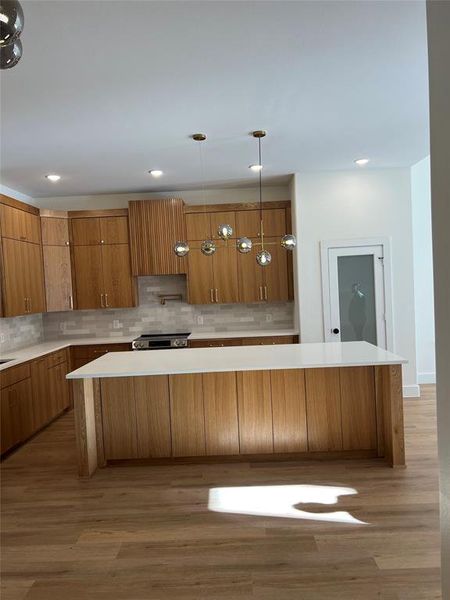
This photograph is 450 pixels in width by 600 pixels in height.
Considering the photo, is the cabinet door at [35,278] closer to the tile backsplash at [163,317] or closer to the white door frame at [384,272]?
the tile backsplash at [163,317]

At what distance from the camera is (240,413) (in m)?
3.77

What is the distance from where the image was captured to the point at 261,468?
3662 mm

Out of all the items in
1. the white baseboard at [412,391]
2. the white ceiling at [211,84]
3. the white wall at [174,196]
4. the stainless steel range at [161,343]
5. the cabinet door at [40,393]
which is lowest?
the white baseboard at [412,391]

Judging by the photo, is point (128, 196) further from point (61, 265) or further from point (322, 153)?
point (322, 153)

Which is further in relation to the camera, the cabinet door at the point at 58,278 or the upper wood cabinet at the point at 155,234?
the upper wood cabinet at the point at 155,234

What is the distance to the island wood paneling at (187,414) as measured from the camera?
3.78 metres

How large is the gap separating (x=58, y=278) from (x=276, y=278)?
303 centimetres

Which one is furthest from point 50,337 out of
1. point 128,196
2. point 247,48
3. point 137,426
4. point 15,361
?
point 247,48

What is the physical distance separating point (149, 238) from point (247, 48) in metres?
3.64

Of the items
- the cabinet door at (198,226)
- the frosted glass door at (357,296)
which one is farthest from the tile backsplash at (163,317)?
the frosted glass door at (357,296)

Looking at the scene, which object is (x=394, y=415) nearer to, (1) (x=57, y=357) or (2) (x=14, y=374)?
(2) (x=14, y=374)

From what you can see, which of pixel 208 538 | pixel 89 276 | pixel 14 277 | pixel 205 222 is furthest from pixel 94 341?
pixel 208 538

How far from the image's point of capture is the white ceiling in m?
2.29

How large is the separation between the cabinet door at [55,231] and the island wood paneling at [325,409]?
3995 millimetres
